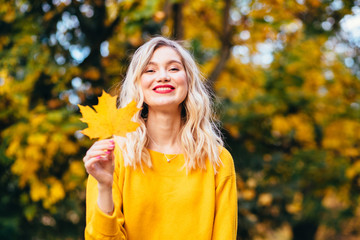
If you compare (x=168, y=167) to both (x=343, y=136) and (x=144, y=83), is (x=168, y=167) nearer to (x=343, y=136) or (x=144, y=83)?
(x=144, y=83)

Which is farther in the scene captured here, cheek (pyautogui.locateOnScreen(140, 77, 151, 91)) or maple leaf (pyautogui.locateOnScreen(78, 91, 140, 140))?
cheek (pyautogui.locateOnScreen(140, 77, 151, 91))

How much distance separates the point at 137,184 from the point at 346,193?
6.17m

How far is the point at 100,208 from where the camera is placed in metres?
1.63

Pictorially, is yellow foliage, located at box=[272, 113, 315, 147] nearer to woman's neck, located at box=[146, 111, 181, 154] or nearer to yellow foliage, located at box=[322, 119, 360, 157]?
yellow foliage, located at box=[322, 119, 360, 157]

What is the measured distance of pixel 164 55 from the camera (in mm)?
1969

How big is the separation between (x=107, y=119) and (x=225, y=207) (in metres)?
0.72

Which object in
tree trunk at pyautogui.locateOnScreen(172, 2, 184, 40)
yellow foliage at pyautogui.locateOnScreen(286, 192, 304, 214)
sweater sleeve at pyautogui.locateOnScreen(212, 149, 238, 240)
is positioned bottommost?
yellow foliage at pyautogui.locateOnScreen(286, 192, 304, 214)

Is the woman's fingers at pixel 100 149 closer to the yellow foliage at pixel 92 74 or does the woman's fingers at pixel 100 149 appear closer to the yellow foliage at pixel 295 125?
the yellow foliage at pixel 92 74

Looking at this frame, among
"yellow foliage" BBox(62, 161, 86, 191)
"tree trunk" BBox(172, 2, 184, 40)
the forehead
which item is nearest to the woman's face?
the forehead

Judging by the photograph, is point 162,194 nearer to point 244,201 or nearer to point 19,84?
point 19,84

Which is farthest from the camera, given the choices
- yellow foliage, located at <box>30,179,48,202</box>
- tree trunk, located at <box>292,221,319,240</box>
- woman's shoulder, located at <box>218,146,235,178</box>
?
tree trunk, located at <box>292,221,319,240</box>

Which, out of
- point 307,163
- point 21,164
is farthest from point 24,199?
point 307,163

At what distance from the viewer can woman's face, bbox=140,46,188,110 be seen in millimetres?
1909

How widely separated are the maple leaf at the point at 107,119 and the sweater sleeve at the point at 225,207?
559 millimetres
